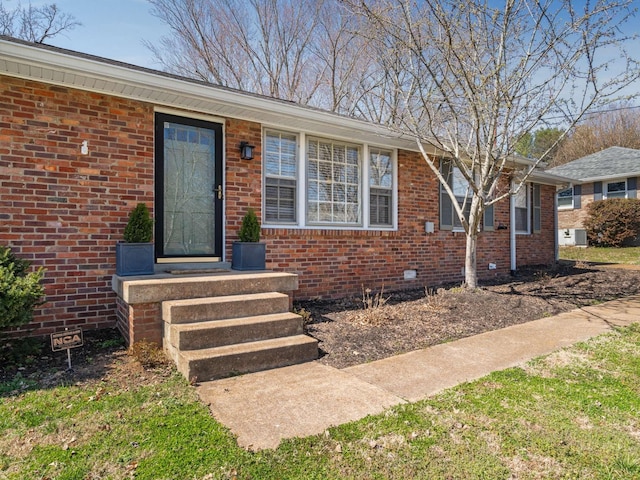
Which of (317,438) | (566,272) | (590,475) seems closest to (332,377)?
(317,438)

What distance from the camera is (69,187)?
436 centimetres

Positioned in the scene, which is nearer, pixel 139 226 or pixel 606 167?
pixel 139 226

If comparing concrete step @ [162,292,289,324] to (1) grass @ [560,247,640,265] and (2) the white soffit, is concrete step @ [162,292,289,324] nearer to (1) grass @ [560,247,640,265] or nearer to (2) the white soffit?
(2) the white soffit

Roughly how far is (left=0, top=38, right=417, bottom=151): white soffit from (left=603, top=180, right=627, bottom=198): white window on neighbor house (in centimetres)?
1647

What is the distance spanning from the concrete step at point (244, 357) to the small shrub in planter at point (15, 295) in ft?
4.36

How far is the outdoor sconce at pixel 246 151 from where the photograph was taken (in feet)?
18.1

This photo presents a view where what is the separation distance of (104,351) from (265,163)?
10.6 ft

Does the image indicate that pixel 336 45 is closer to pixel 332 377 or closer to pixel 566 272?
pixel 566 272

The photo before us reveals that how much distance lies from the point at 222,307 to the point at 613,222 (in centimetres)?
1824

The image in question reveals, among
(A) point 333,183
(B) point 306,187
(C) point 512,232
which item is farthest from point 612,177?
(B) point 306,187

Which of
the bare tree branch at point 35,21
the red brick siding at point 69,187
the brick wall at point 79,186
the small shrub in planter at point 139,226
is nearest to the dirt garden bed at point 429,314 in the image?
the brick wall at point 79,186

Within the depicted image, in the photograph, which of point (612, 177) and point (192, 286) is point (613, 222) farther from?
point (192, 286)

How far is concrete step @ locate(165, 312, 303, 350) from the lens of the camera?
11.1 feet

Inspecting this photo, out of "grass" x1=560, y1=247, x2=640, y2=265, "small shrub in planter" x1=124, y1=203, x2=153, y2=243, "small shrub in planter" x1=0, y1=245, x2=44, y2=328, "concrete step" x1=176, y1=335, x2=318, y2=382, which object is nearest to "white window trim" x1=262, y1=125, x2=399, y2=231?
"small shrub in planter" x1=124, y1=203, x2=153, y2=243
